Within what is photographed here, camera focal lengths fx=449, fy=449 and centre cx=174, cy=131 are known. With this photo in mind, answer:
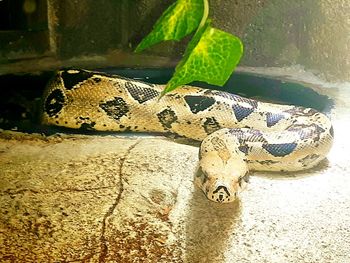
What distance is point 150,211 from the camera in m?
2.63

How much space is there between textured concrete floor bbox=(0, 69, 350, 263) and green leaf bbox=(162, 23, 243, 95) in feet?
3.76

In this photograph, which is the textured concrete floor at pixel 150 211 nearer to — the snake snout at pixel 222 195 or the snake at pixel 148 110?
the snake snout at pixel 222 195

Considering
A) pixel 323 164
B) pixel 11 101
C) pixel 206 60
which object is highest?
pixel 206 60

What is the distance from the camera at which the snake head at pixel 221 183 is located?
2.83 metres

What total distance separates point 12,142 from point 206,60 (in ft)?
8.49

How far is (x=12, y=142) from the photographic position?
142 inches

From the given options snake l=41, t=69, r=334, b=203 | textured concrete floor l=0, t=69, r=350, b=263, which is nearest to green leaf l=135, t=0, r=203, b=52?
textured concrete floor l=0, t=69, r=350, b=263

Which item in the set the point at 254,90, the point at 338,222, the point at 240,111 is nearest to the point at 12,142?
the point at 240,111

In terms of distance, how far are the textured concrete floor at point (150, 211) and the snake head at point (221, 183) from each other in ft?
0.22

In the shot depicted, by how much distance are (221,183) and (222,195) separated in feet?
0.32

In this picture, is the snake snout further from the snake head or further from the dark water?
the dark water

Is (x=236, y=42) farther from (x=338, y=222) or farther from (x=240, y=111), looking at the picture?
(x=240, y=111)

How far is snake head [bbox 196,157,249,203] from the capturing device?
2828 mm

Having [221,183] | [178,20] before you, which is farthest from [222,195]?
[178,20]
